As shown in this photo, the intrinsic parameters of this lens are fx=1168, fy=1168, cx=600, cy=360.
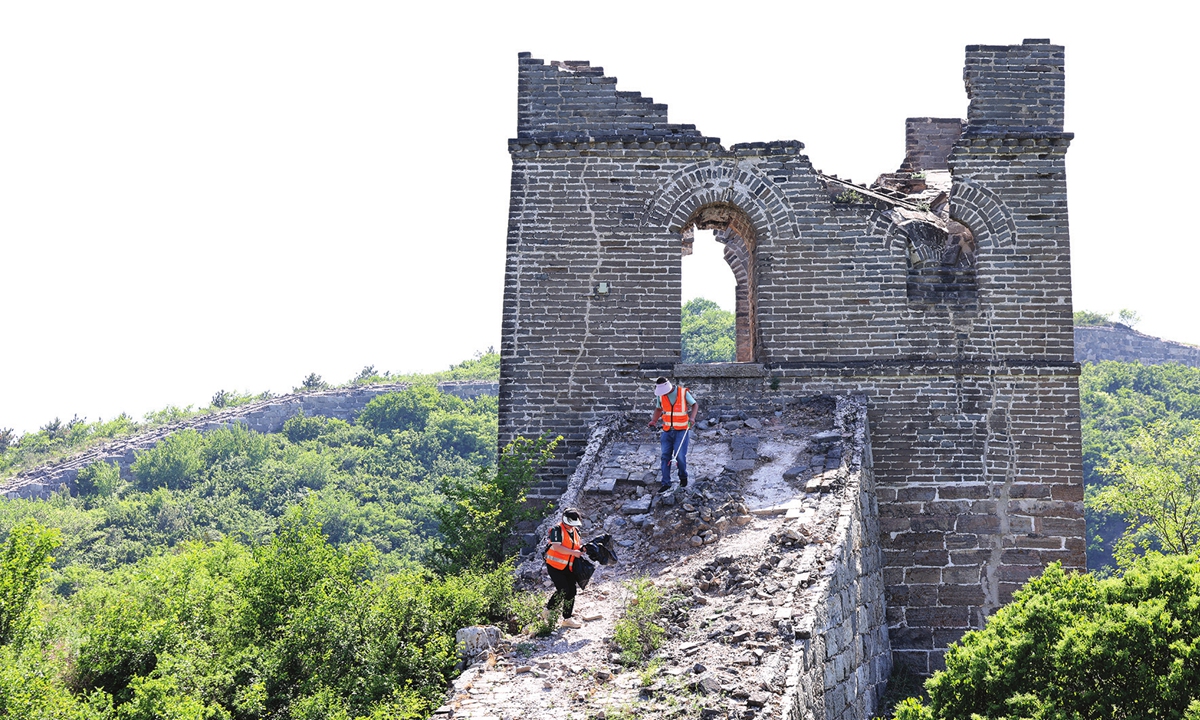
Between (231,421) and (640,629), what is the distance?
141 ft

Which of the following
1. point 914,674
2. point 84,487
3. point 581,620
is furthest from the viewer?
point 84,487

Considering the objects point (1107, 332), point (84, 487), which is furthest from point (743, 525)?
point (1107, 332)

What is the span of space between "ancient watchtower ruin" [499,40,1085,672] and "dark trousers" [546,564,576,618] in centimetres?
438

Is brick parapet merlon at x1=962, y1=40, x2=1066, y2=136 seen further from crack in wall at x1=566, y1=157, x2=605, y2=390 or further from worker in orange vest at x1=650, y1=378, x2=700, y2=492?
worker in orange vest at x1=650, y1=378, x2=700, y2=492

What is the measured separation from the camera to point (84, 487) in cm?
4322

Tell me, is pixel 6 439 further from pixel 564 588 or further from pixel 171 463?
pixel 564 588

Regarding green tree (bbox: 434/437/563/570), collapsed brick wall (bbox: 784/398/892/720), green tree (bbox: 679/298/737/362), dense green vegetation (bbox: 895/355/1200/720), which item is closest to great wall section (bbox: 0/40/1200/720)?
collapsed brick wall (bbox: 784/398/892/720)

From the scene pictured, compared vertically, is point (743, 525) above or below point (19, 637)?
above

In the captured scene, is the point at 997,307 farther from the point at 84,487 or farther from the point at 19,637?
the point at 84,487

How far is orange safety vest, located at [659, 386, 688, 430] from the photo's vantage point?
12836mm

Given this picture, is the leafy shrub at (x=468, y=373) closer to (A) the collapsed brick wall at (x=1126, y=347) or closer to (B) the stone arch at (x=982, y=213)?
(A) the collapsed brick wall at (x=1126, y=347)

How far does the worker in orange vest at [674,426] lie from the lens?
12.9m

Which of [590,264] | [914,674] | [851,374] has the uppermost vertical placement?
[590,264]

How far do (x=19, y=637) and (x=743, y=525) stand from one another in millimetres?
7719
